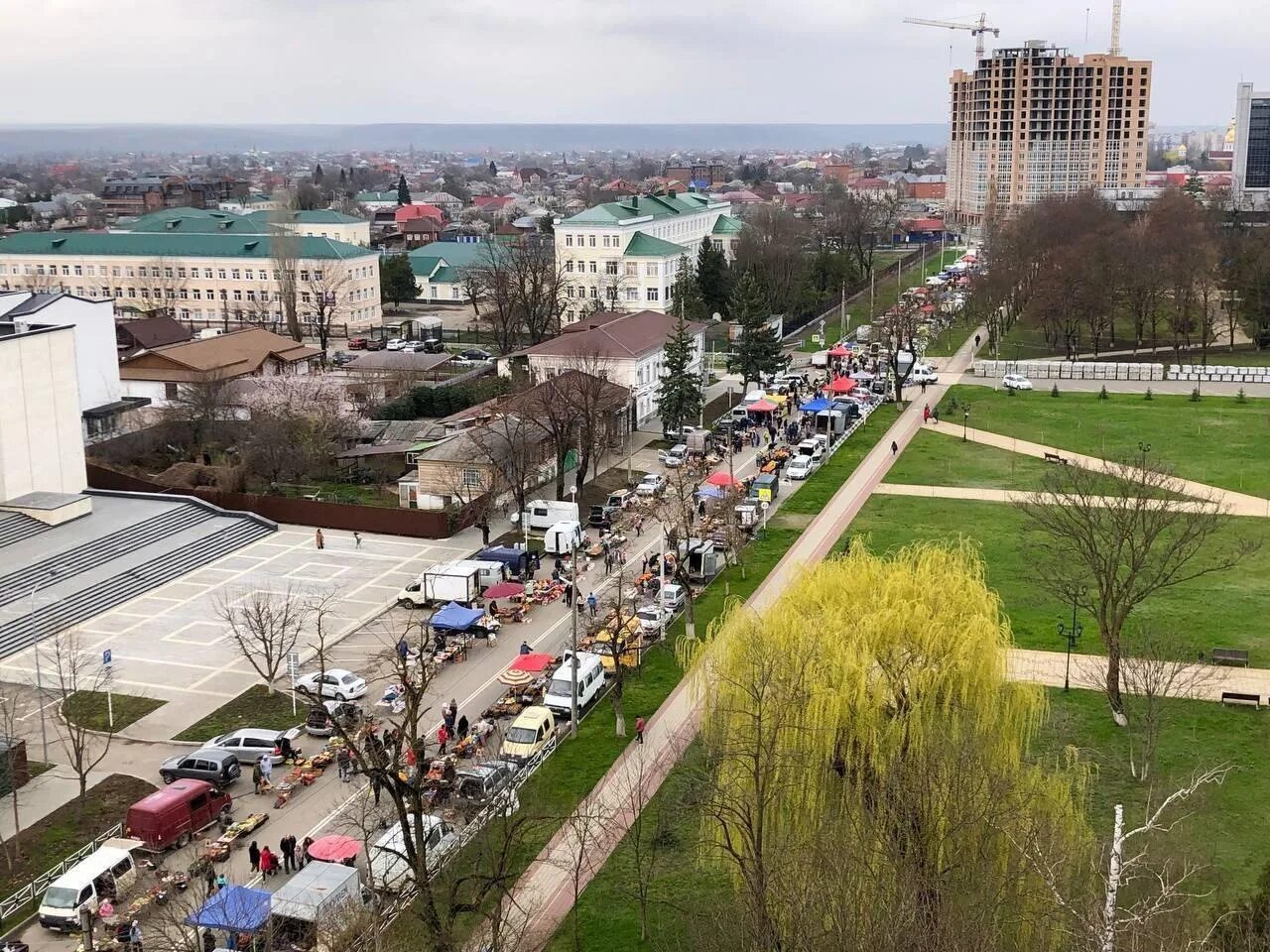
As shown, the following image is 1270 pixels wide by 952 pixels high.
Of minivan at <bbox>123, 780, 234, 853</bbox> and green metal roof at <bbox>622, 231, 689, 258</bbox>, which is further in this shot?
green metal roof at <bbox>622, 231, 689, 258</bbox>

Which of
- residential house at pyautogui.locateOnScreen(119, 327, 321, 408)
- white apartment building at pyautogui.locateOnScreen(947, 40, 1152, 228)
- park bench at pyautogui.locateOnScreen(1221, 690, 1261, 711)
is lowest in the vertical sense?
park bench at pyautogui.locateOnScreen(1221, 690, 1261, 711)

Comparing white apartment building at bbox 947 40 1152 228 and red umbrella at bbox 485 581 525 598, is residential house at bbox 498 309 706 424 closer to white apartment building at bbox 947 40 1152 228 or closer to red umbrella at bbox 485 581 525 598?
red umbrella at bbox 485 581 525 598

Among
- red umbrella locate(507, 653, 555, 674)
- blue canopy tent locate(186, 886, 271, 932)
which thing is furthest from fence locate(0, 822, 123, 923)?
red umbrella locate(507, 653, 555, 674)

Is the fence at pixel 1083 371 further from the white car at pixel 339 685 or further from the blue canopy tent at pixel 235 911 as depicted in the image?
the blue canopy tent at pixel 235 911

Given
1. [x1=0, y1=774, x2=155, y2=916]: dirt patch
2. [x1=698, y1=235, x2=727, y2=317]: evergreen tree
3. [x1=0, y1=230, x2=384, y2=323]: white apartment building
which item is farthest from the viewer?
[x1=0, y1=230, x2=384, y2=323]: white apartment building

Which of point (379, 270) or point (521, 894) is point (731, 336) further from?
point (521, 894)

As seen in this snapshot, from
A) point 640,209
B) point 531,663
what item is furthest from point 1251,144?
point 531,663

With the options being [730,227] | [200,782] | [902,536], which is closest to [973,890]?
[200,782]
